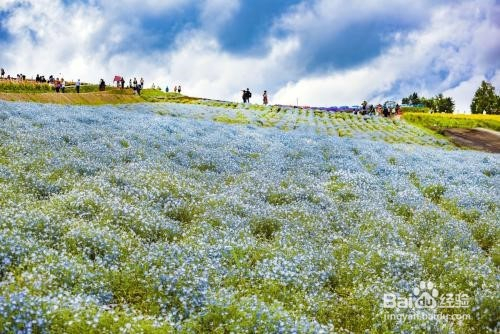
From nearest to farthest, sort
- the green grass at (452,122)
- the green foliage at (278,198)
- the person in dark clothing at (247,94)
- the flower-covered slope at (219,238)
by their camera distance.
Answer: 1. the flower-covered slope at (219,238)
2. the green foliage at (278,198)
3. the green grass at (452,122)
4. the person in dark clothing at (247,94)

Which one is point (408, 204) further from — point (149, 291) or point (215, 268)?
point (149, 291)

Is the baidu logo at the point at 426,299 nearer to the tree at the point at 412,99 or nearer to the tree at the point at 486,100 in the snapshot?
the tree at the point at 486,100

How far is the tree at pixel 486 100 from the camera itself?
121 meters

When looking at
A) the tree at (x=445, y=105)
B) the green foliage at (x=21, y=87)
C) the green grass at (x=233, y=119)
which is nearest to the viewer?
the green grass at (x=233, y=119)

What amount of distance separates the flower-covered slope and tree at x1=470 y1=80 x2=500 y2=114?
377ft

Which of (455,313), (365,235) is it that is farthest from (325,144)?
(455,313)

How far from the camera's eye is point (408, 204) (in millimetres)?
13875

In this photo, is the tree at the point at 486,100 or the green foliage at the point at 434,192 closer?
the green foliage at the point at 434,192

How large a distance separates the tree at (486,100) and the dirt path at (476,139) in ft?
254

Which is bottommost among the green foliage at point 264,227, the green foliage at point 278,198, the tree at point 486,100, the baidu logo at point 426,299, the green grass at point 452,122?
the baidu logo at point 426,299

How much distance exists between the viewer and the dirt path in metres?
40.0

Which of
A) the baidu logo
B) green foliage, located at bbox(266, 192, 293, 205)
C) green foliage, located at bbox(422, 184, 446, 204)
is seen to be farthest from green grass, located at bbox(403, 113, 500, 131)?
the baidu logo

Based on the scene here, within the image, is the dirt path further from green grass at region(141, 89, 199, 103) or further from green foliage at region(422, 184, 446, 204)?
green grass at region(141, 89, 199, 103)

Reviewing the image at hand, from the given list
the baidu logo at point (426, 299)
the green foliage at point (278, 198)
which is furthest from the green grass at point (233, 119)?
the baidu logo at point (426, 299)
